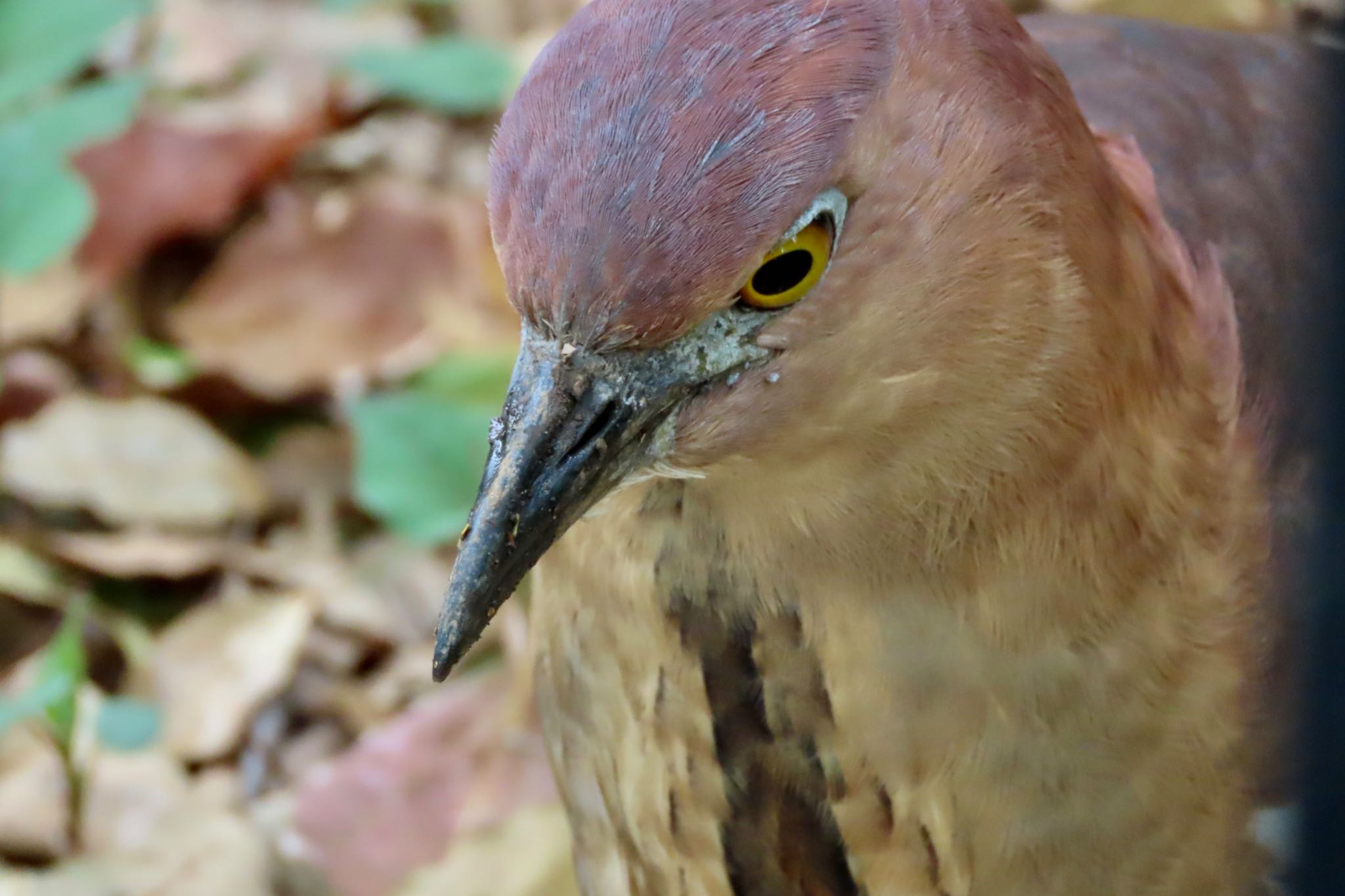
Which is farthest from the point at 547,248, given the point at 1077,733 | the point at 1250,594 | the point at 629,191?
the point at 1250,594

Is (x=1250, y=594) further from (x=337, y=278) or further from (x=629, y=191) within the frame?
(x=337, y=278)

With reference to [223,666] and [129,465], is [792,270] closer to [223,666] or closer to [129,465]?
[223,666]

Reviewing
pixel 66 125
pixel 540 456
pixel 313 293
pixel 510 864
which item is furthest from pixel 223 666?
pixel 540 456

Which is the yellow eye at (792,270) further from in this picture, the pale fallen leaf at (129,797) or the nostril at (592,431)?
the pale fallen leaf at (129,797)

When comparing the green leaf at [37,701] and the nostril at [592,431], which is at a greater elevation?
the nostril at [592,431]

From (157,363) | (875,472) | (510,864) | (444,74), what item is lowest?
(510,864)

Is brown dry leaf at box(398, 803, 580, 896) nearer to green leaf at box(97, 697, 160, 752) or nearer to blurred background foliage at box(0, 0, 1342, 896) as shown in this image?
blurred background foliage at box(0, 0, 1342, 896)

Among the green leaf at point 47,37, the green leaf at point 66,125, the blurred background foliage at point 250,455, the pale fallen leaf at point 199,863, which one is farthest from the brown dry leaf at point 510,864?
the green leaf at point 47,37
